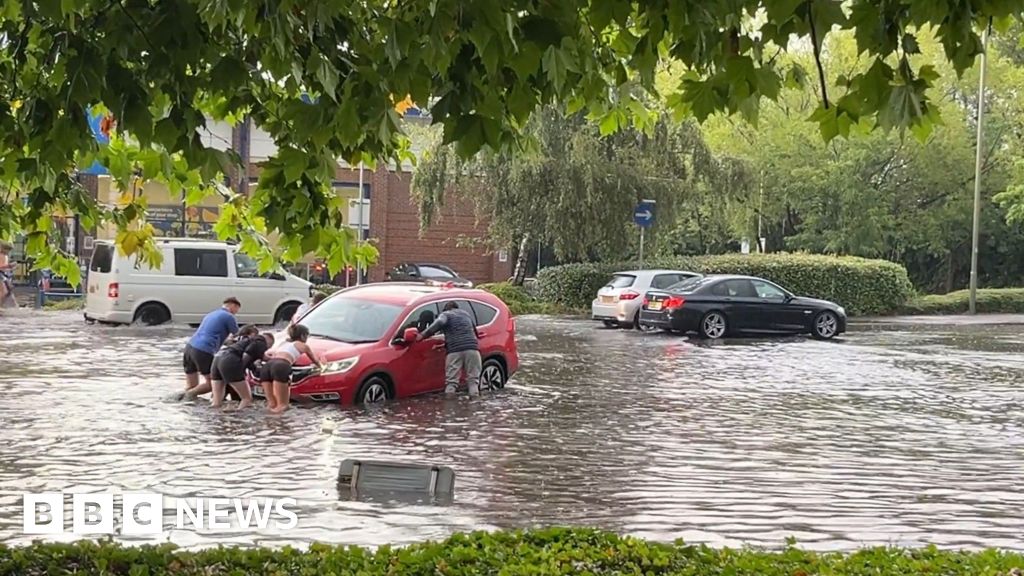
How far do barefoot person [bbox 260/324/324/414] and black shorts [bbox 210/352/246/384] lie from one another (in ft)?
0.89

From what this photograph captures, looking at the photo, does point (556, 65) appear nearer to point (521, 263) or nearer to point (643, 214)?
point (643, 214)

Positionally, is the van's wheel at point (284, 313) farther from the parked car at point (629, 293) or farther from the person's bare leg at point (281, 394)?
the person's bare leg at point (281, 394)

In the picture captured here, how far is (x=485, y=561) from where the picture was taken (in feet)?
17.8

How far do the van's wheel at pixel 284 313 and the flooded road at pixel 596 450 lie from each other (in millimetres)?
5958

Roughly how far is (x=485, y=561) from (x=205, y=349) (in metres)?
9.10

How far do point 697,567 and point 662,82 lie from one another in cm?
3426

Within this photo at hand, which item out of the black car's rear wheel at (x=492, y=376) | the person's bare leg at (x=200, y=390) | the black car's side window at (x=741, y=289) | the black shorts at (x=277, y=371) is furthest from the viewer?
the black car's side window at (x=741, y=289)

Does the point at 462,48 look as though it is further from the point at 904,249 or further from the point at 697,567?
the point at 904,249

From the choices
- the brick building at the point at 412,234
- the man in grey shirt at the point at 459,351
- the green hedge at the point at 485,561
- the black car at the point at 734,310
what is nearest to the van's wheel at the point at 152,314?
the black car at the point at 734,310

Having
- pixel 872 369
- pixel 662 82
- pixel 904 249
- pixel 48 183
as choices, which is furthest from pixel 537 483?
pixel 904 249

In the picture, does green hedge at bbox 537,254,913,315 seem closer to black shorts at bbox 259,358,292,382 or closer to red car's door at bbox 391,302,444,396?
red car's door at bbox 391,302,444,396

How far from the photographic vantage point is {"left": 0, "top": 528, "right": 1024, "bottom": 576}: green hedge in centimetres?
527

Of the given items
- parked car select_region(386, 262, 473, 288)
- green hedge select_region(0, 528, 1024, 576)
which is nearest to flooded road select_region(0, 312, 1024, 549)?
green hedge select_region(0, 528, 1024, 576)

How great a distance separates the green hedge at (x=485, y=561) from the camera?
17.3ft
